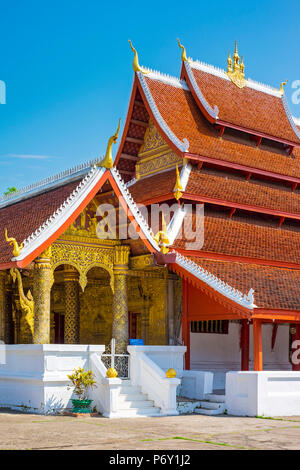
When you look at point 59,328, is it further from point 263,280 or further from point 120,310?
point 263,280

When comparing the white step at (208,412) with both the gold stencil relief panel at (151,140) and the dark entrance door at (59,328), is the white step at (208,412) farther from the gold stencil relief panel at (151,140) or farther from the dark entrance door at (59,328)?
the gold stencil relief panel at (151,140)

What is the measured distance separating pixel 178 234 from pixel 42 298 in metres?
4.36

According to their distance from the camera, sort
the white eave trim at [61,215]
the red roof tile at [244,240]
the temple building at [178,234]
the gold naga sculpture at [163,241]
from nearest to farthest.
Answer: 1. the white eave trim at [61,215]
2. the temple building at [178,234]
3. the gold naga sculpture at [163,241]
4. the red roof tile at [244,240]

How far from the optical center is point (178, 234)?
16.9 meters

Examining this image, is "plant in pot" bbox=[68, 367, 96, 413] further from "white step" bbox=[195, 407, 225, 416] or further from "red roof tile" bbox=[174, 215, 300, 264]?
"red roof tile" bbox=[174, 215, 300, 264]

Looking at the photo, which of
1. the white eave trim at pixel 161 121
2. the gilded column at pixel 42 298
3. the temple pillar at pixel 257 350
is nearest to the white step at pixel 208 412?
the temple pillar at pixel 257 350

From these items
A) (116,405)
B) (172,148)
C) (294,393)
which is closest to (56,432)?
(116,405)

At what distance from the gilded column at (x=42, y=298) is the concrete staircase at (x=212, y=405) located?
3.51 metres

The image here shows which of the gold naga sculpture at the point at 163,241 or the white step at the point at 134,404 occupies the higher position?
the gold naga sculpture at the point at 163,241

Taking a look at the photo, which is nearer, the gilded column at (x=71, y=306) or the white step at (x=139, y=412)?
the white step at (x=139, y=412)

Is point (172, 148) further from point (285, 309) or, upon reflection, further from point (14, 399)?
point (14, 399)

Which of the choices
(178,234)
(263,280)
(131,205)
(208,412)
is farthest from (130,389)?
(178,234)

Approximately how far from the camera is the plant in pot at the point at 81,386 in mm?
12836

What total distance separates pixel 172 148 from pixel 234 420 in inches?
357
